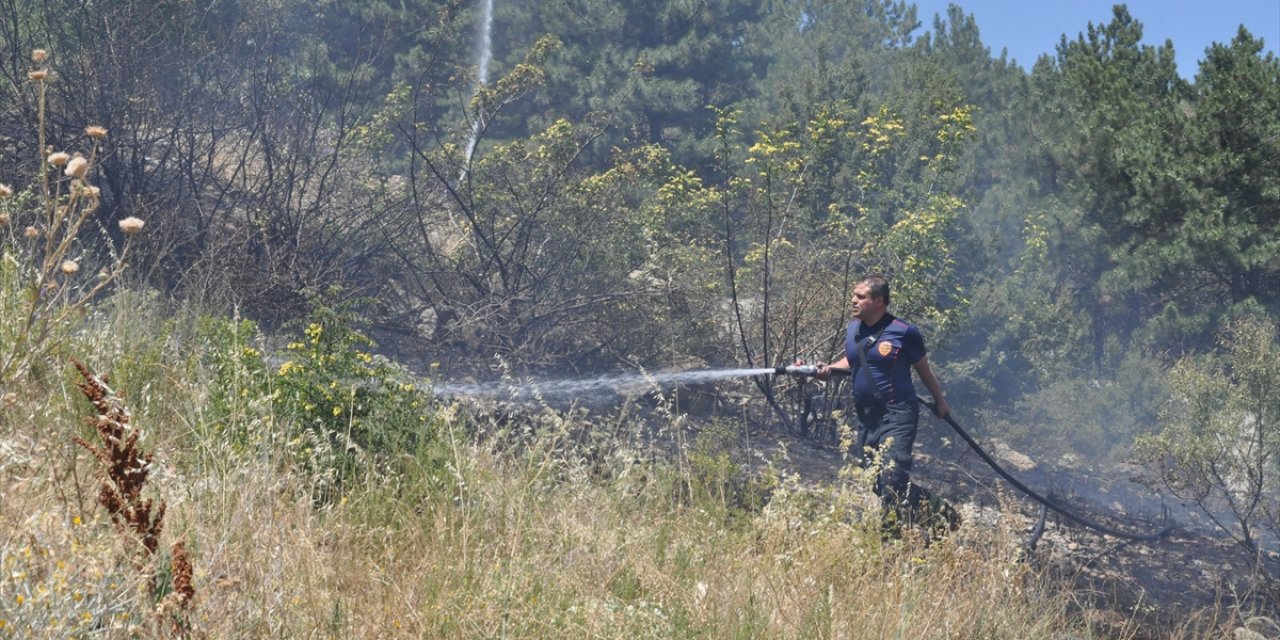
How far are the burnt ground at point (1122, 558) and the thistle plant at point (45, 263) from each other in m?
3.86

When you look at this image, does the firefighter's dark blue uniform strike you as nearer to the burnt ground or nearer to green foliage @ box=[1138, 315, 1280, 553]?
the burnt ground

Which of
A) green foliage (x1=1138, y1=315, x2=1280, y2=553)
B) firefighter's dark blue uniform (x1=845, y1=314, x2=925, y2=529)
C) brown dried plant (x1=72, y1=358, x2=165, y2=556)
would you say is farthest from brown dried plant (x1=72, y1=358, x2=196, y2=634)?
green foliage (x1=1138, y1=315, x2=1280, y2=553)

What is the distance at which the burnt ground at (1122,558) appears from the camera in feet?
21.8

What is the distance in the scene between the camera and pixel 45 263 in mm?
2354

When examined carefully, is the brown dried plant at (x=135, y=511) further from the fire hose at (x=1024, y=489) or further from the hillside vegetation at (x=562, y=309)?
the fire hose at (x=1024, y=489)

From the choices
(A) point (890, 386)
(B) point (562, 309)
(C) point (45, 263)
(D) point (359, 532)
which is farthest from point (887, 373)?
(C) point (45, 263)

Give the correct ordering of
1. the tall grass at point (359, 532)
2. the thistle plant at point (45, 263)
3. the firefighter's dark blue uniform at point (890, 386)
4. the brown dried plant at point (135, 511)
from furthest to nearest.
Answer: the firefighter's dark blue uniform at point (890, 386) < the tall grass at point (359, 532) < the thistle plant at point (45, 263) < the brown dried plant at point (135, 511)

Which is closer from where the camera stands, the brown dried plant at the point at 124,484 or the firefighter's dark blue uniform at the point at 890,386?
the brown dried plant at the point at 124,484

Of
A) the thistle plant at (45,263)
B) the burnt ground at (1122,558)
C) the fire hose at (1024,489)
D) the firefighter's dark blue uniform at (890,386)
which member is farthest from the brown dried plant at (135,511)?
the firefighter's dark blue uniform at (890,386)

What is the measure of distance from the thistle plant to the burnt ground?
12.7 ft

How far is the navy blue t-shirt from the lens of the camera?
6.50 metres

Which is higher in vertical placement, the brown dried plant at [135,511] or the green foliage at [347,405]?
the brown dried plant at [135,511]

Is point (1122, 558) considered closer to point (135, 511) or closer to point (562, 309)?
point (562, 309)

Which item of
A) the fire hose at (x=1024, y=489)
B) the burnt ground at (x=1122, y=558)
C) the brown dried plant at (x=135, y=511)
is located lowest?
the burnt ground at (x=1122, y=558)
